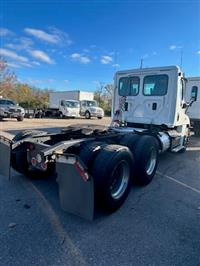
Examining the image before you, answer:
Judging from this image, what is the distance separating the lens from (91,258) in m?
2.50

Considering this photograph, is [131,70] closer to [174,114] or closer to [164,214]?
[174,114]

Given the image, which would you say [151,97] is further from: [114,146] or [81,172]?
[81,172]

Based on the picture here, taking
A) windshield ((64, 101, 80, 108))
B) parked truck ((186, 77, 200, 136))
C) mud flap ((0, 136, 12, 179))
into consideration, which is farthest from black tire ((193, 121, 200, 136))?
windshield ((64, 101, 80, 108))

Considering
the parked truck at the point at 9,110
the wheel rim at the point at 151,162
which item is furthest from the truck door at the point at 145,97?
the parked truck at the point at 9,110

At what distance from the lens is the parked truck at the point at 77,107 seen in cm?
2625

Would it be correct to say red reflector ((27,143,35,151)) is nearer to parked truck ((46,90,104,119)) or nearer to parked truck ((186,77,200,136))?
parked truck ((186,77,200,136))

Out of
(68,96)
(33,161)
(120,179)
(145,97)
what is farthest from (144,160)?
(68,96)

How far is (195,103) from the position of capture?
11.4m

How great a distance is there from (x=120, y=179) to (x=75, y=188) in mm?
1088

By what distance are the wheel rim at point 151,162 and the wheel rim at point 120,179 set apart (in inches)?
43.5

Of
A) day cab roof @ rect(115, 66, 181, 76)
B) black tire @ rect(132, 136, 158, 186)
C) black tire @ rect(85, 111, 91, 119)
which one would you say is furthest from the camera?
black tire @ rect(85, 111, 91, 119)

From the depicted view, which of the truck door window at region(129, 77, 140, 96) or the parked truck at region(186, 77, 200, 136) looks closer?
the truck door window at region(129, 77, 140, 96)

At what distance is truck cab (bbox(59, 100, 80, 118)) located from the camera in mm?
25953

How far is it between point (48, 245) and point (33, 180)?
230 cm
